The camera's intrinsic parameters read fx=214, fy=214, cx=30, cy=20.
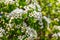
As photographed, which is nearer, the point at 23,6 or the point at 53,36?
the point at 23,6

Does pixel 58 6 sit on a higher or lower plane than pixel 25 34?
higher

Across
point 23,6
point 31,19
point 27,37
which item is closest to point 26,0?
point 23,6

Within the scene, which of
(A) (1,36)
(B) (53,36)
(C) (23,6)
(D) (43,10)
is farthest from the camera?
(D) (43,10)

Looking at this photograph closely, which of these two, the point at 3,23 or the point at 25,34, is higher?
the point at 3,23

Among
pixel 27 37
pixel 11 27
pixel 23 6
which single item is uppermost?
pixel 23 6

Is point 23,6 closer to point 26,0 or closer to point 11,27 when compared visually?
point 26,0

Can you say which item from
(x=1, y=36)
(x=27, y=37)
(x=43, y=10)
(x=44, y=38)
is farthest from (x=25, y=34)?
(x=43, y=10)

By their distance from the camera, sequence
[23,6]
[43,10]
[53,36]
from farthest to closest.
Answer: [43,10] < [53,36] < [23,6]

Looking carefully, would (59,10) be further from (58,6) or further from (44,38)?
(44,38)

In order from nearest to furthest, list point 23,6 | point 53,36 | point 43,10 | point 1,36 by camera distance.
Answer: point 1,36
point 23,6
point 53,36
point 43,10
